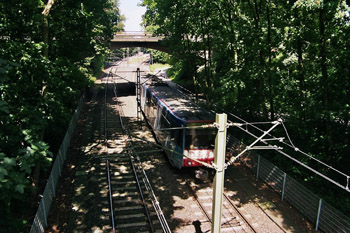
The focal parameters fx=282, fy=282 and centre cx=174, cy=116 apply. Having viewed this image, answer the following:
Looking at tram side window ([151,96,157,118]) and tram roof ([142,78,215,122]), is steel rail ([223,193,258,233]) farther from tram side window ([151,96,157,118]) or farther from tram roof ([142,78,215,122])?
tram side window ([151,96,157,118])

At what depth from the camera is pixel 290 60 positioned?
1630cm

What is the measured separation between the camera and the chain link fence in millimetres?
10220

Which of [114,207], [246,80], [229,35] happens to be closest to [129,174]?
[114,207]

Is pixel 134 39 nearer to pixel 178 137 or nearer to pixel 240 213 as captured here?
pixel 178 137

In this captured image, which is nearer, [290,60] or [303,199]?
[303,199]

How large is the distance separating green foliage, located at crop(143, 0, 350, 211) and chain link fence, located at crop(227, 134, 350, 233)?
121 centimetres

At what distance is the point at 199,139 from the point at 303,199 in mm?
5242

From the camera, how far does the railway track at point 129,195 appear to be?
11008 millimetres

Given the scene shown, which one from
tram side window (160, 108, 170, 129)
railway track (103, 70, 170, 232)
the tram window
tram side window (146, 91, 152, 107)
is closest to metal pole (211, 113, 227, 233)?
railway track (103, 70, 170, 232)

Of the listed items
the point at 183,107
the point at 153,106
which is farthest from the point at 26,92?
the point at 153,106

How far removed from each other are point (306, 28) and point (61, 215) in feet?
45.3

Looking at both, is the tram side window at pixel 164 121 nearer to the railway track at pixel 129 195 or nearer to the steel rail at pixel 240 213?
the railway track at pixel 129 195

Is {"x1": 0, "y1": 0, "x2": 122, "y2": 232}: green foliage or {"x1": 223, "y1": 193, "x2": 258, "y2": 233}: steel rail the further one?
{"x1": 223, "y1": 193, "x2": 258, "y2": 233}: steel rail

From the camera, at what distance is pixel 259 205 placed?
12633 millimetres
